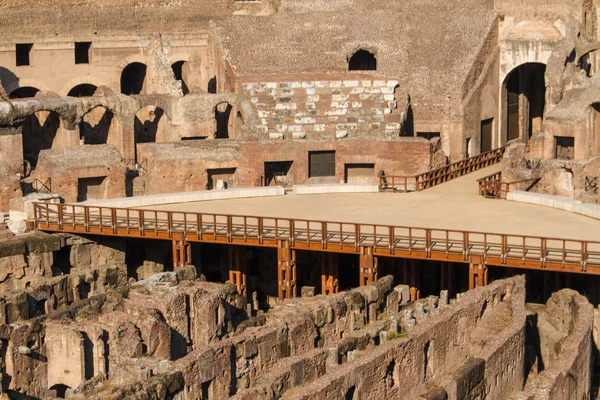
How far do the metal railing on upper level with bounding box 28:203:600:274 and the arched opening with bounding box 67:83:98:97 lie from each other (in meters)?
11.1

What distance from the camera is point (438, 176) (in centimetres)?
4125

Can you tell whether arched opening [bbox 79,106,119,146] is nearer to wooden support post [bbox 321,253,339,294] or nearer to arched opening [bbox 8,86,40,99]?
arched opening [bbox 8,86,40,99]

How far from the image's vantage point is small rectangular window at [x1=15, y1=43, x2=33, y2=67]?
4756cm

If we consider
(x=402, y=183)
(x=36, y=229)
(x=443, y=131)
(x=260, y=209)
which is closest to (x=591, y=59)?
(x=443, y=131)

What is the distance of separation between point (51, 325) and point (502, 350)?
8527 millimetres

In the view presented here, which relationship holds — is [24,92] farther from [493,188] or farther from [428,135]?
[493,188]

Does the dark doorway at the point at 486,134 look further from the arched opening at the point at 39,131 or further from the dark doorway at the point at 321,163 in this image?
the arched opening at the point at 39,131

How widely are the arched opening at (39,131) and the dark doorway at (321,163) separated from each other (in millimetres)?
7854

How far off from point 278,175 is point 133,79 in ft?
29.7

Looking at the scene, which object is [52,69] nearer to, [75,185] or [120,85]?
[120,85]

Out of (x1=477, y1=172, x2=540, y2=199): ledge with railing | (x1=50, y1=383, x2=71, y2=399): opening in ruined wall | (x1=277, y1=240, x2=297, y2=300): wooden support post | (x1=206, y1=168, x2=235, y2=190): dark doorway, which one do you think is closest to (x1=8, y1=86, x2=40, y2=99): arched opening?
(x1=206, y1=168, x2=235, y2=190): dark doorway

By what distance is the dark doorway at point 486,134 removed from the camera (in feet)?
157

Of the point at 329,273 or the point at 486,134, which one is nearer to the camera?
the point at 329,273

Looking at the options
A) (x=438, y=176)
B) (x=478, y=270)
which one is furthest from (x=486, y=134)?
(x=478, y=270)
